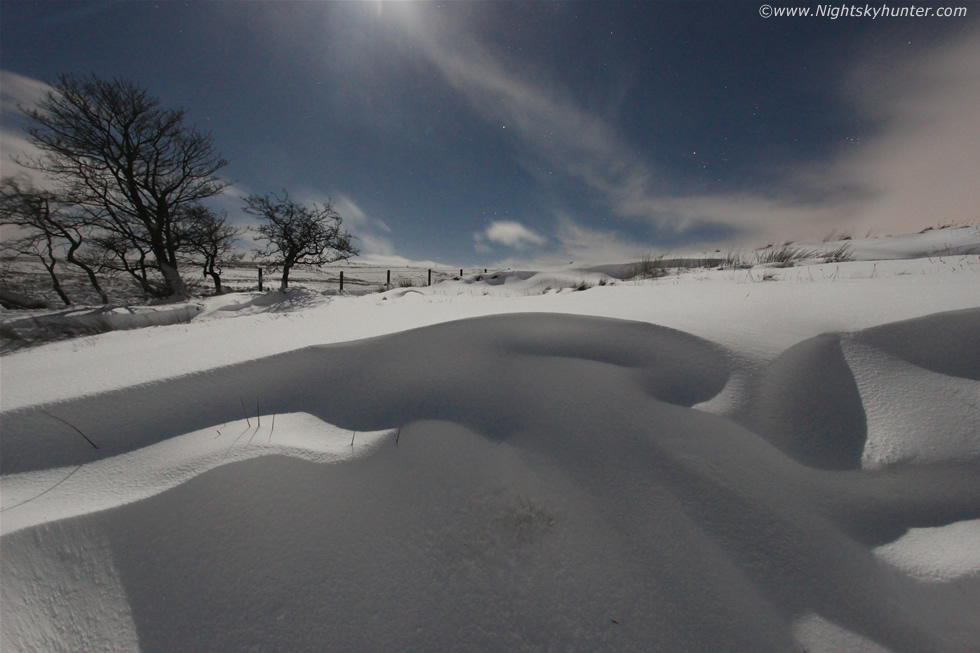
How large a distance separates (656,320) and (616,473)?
926 mm

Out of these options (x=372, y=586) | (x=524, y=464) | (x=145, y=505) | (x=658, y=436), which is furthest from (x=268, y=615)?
(x=658, y=436)

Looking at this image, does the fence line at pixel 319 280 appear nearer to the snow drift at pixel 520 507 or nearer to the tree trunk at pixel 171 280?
the tree trunk at pixel 171 280

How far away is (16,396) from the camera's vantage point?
1375mm

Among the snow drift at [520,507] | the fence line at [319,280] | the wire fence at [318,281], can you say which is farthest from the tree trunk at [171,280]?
the snow drift at [520,507]

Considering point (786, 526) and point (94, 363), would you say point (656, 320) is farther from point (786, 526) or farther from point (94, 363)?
point (94, 363)

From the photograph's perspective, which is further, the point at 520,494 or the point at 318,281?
the point at 318,281

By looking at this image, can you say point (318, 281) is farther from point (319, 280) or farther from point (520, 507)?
point (520, 507)

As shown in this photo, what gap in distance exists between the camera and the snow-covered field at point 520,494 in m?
0.72

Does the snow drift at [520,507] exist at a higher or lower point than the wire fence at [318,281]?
lower

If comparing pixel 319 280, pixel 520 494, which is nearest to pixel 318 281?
pixel 319 280

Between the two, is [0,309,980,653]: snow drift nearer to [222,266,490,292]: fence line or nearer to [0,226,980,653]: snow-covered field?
[0,226,980,653]: snow-covered field

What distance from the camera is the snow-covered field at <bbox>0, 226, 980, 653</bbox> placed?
72cm

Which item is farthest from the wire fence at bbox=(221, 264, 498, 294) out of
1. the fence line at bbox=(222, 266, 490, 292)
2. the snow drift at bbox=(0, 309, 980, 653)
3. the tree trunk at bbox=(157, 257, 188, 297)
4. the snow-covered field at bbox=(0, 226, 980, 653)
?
the snow drift at bbox=(0, 309, 980, 653)

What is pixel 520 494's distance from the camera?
0.95 m
